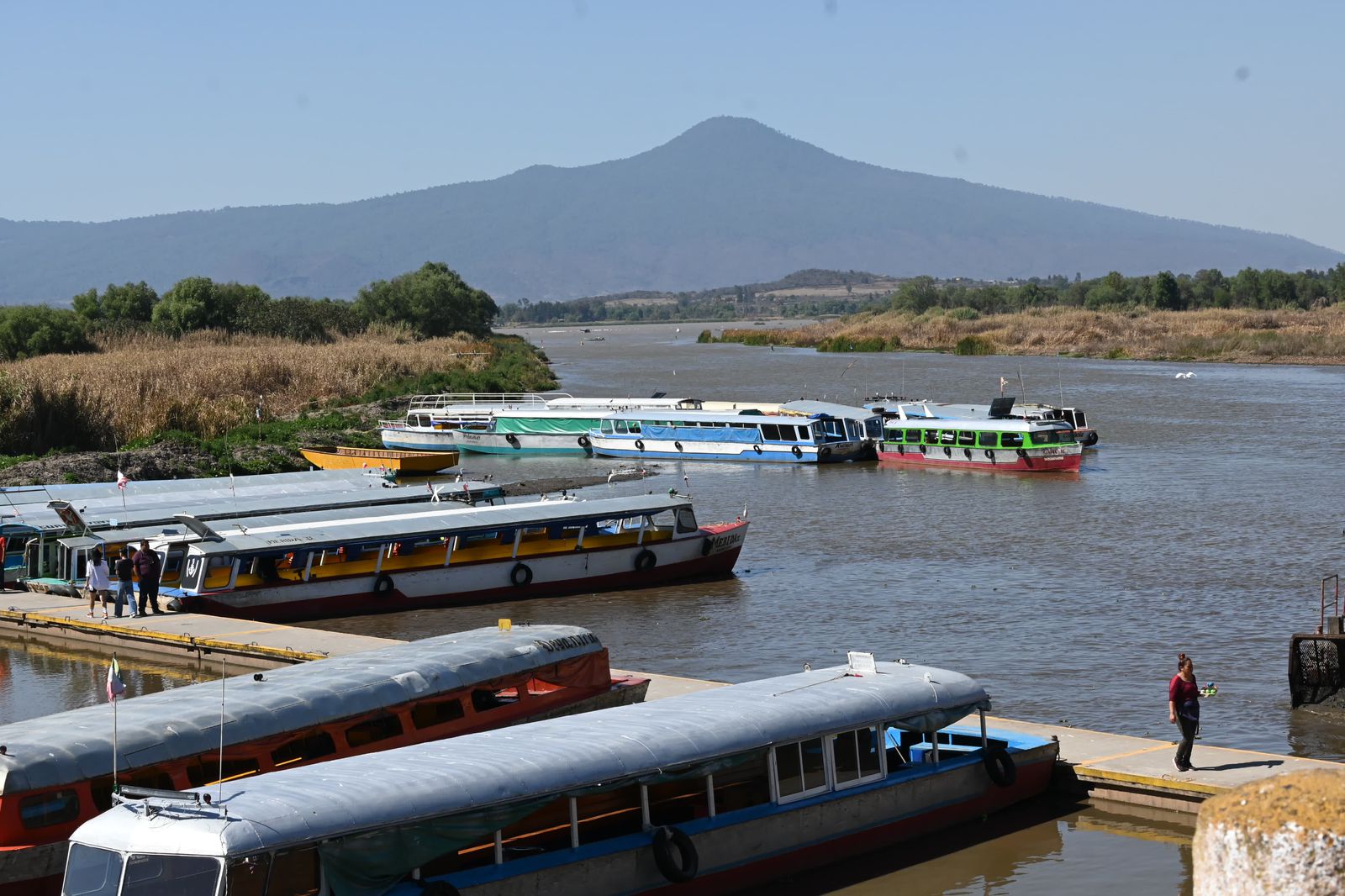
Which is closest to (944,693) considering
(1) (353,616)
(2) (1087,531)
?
(1) (353,616)

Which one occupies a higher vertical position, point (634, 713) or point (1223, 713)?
point (634, 713)

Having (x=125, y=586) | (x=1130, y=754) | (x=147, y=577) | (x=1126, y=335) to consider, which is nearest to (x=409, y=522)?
(x=147, y=577)

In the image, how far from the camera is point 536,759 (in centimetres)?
1496

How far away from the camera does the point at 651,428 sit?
74.2 m

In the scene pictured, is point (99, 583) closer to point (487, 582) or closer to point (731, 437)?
point (487, 582)

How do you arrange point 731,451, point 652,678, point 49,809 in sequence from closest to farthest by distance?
point 49,809 < point 652,678 < point 731,451

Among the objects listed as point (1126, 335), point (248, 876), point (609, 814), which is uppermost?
point (1126, 335)

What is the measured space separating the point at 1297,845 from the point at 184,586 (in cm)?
3173

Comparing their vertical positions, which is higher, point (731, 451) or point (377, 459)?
point (377, 459)

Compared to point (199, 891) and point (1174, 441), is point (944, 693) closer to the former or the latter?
point (199, 891)

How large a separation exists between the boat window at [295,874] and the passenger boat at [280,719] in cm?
94

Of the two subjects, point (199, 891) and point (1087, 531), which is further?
point (1087, 531)

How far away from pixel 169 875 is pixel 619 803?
5.02 meters

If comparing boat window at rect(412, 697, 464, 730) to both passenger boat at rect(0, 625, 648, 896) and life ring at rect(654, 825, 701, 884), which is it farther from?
life ring at rect(654, 825, 701, 884)
